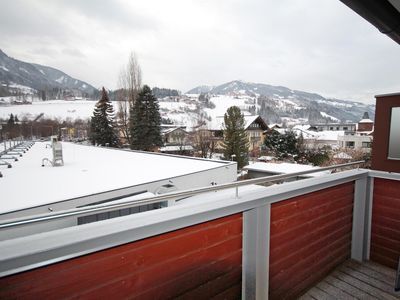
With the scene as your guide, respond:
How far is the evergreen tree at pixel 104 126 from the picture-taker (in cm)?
2403

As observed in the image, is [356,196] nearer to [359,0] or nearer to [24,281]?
[359,0]

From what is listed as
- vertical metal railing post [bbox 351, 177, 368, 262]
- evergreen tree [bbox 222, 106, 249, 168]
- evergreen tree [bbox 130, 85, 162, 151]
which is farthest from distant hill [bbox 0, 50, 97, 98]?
vertical metal railing post [bbox 351, 177, 368, 262]

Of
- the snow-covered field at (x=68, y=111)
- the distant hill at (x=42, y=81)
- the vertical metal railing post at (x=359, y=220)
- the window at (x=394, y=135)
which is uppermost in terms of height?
the distant hill at (x=42, y=81)

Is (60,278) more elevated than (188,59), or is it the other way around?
(188,59)

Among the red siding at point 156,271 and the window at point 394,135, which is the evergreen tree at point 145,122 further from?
the red siding at point 156,271

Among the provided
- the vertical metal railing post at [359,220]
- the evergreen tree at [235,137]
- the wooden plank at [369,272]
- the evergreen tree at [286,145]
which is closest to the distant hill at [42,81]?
the evergreen tree at [235,137]

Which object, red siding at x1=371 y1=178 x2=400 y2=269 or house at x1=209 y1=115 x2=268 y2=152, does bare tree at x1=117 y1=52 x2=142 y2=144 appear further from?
red siding at x1=371 y1=178 x2=400 y2=269

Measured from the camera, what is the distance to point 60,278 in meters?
0.70

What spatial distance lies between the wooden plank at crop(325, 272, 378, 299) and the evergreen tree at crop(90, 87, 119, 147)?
2423 cm

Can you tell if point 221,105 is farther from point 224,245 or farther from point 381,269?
point 224,245

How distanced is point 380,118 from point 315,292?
1.94 m

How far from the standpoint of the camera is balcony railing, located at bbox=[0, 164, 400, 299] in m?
0.68

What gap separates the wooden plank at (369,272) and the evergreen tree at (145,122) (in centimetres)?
2060

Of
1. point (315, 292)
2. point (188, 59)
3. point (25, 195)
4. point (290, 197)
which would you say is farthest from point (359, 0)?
point (188, 59)
